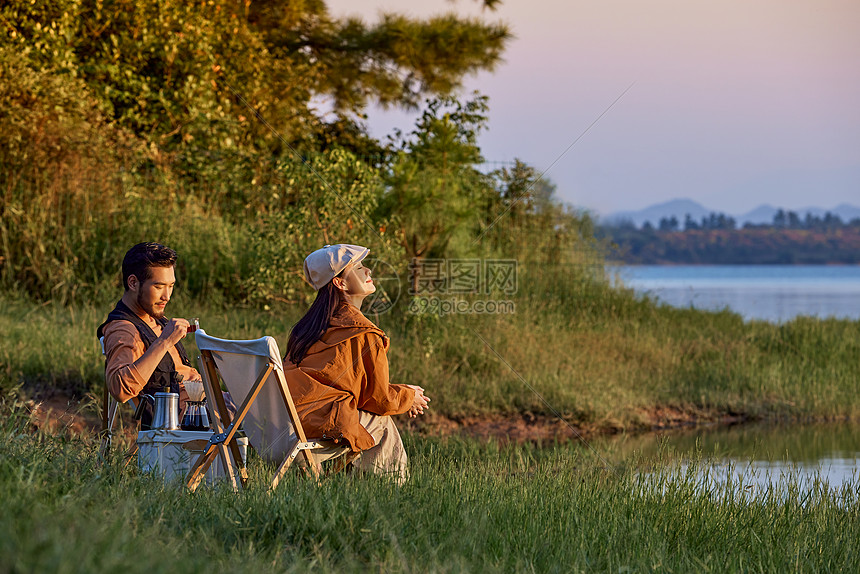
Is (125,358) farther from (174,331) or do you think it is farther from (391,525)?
(391,525)

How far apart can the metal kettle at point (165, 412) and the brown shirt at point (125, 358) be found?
0.32ft

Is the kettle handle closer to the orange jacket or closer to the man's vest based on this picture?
the man's vest

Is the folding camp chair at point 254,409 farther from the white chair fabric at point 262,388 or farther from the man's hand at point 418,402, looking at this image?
the man's hand at point 418,402

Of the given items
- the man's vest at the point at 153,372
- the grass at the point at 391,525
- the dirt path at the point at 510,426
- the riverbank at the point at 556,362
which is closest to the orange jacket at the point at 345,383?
the grass at the point at 391,525

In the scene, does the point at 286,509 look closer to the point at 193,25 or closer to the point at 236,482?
the point at 236,482

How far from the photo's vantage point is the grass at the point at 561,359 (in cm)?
745

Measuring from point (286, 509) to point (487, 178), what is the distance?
8440 millimetres

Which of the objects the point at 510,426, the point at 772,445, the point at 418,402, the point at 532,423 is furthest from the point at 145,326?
the point at 772,445

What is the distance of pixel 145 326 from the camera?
3863 millimetres

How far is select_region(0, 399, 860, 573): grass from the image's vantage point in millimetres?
2420

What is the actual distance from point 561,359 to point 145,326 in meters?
5.39

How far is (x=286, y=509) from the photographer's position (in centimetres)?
304

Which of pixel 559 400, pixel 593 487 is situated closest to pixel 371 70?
pixel 559 400

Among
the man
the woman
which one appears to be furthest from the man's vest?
the woman
